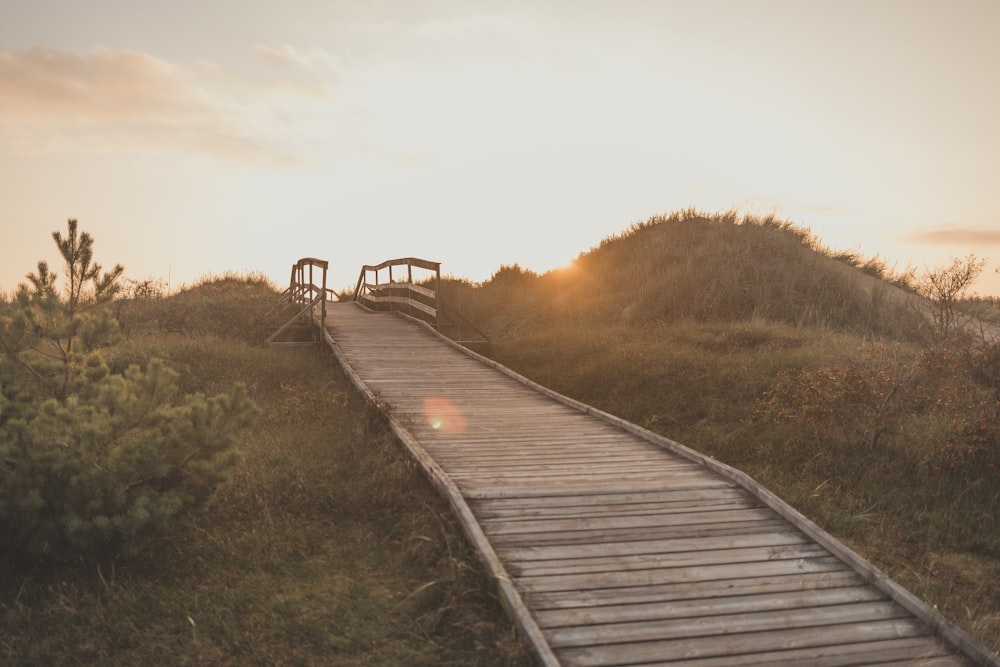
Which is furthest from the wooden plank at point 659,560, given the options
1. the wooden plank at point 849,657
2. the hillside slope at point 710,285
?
the hillside slope at point 710,285

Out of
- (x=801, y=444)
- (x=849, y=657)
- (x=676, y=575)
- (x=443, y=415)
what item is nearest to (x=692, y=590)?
(x=676, y=575)

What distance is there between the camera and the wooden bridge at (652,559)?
17.3 feet

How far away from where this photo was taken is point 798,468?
9.16 metres

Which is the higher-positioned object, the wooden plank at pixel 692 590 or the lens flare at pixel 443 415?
the lens flare at pixel 443 415

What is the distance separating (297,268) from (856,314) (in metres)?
14.2

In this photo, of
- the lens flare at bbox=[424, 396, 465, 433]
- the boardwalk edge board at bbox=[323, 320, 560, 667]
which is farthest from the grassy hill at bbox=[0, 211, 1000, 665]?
the lens flare at bbox=[424, 396, 465, 433]

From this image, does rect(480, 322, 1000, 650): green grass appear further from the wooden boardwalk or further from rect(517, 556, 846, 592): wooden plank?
rect(517, 556, 846, 592): wooden plank

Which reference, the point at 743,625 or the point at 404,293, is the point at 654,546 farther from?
the point at 404,293

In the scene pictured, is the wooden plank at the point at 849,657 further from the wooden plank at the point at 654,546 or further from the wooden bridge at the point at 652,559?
the wooden plank at the point at 654,546

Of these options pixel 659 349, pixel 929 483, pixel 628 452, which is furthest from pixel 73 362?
pixel 659 349

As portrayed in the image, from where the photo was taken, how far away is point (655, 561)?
6234 millimetres

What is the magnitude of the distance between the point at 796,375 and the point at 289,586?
839 centimetres

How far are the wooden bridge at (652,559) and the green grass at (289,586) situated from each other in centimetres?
33

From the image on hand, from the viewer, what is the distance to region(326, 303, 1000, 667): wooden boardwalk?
527 cm
